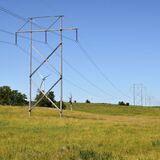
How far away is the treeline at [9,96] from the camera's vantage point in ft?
564

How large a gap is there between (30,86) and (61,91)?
13.6 ft

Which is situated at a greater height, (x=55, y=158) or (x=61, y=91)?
(x=61, y=91)

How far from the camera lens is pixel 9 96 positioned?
Answer: 174 m

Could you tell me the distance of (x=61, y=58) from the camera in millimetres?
57094

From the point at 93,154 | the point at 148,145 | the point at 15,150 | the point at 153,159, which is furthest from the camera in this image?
the point at 148,145

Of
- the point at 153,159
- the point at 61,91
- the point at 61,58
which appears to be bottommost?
the point at 153,159

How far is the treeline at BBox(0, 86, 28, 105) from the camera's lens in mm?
171875

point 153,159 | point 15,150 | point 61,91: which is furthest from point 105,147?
point 61,91

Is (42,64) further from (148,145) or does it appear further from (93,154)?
(93,154)

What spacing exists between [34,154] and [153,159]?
3748 millimetres

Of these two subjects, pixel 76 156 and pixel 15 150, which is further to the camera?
pixel 15 150

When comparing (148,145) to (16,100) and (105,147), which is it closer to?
(105,147)

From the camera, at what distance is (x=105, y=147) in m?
Result: 20.3

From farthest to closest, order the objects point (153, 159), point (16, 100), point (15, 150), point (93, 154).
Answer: point (16, 100) < point (15, 150) < point (93, 154) < point (153, 159)
